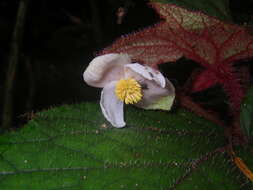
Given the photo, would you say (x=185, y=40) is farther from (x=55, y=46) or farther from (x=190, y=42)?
(x=55, y=46)

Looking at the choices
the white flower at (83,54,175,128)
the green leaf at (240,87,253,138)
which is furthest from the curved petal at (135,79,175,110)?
the green leaf at (240,87,253,138)

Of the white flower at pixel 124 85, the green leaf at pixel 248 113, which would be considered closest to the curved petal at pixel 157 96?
the white flower at pixel 124 85

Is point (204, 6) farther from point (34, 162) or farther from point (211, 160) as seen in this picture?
point (34, 162)

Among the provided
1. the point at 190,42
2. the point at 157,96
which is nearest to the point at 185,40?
the point at 190,42

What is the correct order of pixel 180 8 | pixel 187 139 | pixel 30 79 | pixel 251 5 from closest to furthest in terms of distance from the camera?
pixel 180 8, pixel 187 139, pixel 251 5, pixel 30 79

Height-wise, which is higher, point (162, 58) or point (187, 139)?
point (162, 58)

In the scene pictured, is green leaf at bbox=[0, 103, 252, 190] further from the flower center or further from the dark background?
the dark background

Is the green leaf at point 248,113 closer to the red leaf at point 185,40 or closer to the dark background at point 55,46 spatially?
the red leaf at point 185,40

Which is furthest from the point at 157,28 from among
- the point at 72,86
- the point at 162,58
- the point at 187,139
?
the point at 72,86
